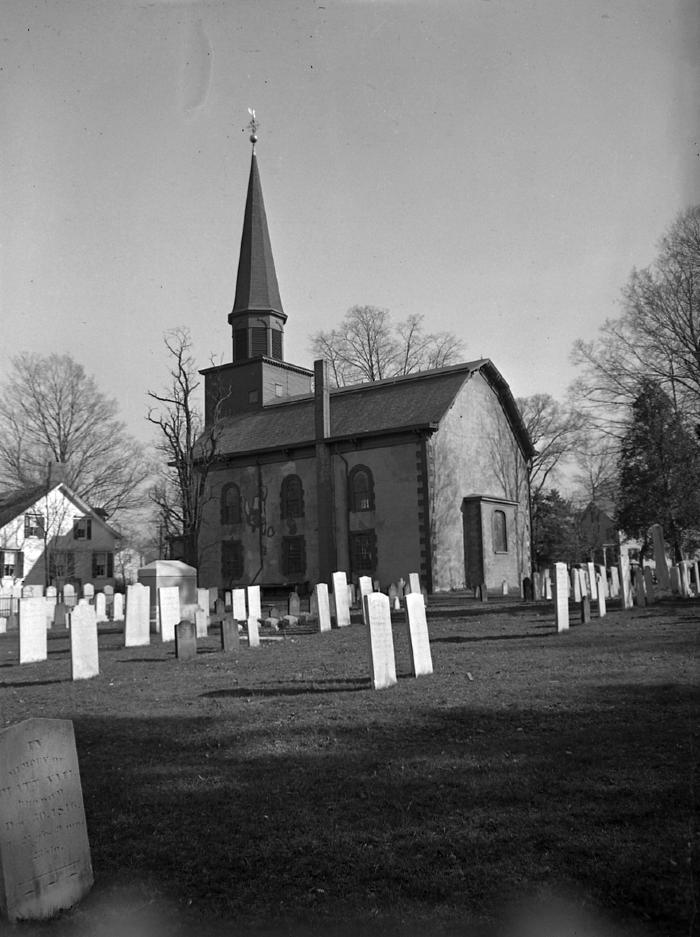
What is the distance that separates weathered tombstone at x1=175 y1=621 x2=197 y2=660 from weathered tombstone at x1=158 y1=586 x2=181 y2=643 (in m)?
3.94

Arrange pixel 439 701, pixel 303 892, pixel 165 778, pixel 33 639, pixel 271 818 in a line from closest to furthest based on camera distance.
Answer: pixel 303 892
pixel 271 818
pixel 165 778
pixel 439 701
pixel 33 639

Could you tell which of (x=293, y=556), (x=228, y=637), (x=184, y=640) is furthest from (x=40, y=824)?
(x=293, y=556)

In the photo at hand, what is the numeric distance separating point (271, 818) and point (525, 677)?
5.28m

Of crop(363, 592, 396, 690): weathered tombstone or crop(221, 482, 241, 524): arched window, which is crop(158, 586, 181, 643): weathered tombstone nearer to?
crop(363, 592, 396, 690): weathered tombstone

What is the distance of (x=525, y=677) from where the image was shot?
31.1ft

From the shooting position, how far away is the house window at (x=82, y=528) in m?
46.7

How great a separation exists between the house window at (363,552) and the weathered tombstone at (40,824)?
31.6 m

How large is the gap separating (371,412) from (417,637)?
27741 mm

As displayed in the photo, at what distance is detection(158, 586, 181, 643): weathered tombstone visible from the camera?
1743 cm

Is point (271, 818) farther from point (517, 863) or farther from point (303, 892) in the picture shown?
point (517, 863)

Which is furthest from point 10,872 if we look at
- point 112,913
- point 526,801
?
point 526,801

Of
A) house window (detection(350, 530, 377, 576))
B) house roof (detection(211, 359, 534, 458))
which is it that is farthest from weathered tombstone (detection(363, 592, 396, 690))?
house window (detection(350, 530, 377, 576))

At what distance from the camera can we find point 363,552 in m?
36.1

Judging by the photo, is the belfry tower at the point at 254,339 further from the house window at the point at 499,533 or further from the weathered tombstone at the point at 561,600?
the weathered tombstone at the point at 561,600
